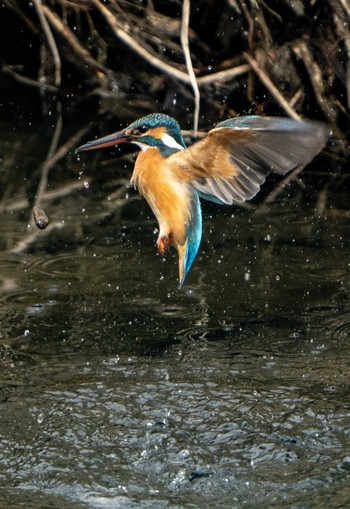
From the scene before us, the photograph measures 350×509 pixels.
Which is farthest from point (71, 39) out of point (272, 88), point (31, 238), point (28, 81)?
point (31, 238)

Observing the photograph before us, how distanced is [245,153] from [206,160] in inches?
6.0

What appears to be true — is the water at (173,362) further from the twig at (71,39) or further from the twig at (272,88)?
the twig at (71,39)

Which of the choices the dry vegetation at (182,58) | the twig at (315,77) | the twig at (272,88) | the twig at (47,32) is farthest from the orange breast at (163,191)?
the twig at (47,32)

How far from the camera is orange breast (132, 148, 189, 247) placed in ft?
12.0

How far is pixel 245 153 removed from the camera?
341 centimetres

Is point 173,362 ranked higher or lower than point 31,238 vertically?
lower

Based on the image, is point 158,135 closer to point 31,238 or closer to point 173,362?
point 173,362

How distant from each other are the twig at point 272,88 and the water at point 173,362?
690 mm

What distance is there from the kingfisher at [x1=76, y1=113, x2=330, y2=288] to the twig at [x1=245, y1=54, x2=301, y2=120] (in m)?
2.37

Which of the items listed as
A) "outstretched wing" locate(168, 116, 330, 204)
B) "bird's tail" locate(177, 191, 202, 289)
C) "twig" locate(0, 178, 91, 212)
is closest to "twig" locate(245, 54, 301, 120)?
"twig" locate(0, 178, 91, 212)

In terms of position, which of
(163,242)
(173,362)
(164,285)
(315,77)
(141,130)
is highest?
(141,130)

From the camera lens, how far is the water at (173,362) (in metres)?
3.10

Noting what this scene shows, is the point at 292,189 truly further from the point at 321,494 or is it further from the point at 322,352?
the point at 321,494

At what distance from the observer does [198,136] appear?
6.19m
